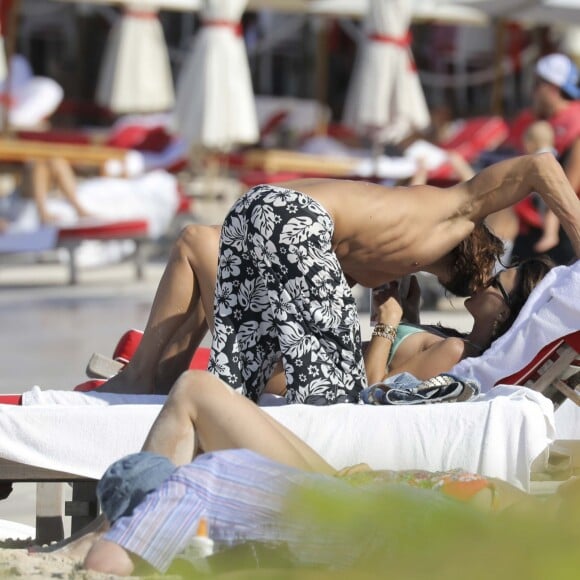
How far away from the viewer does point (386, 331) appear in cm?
454

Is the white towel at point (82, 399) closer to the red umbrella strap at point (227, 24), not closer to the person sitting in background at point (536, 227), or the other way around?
the person sitting in background at point (536, 227)

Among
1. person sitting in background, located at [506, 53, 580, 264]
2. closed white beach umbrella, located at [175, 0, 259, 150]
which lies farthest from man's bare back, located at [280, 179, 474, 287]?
closed white beach umbrella, located at [175, 0, 259, 150]

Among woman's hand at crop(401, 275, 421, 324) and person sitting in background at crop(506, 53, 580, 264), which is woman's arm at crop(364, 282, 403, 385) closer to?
woman's hand at crop(401, 275, 421, 324)

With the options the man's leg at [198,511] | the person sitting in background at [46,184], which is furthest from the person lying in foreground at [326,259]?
the person sitting in background at [46,184]

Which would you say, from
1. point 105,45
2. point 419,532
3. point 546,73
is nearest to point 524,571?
point 419,532

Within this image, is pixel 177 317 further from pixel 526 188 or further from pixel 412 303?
pixel 526 188

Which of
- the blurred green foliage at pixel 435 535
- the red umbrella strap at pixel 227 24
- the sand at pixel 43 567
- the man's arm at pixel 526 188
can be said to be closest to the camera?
the blurred green foliage at pixel 435 535

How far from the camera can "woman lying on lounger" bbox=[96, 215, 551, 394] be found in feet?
14.7

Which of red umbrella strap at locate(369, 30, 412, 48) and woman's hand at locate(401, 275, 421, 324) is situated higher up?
woman's hand at locate(401, 275, 421, 324)

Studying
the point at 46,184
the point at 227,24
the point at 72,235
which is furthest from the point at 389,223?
the point at 227,24

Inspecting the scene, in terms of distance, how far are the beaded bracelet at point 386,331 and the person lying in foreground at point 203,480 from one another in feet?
4.01

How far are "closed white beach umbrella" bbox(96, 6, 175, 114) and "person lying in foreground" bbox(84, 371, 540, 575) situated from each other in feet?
48.0

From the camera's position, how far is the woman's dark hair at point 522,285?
455 cm

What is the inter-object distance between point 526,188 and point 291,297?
832 mm
